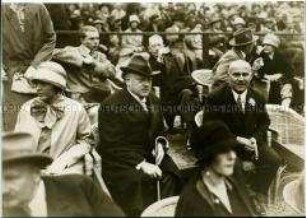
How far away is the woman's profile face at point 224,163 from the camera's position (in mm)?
2660

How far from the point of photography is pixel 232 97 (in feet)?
9.59

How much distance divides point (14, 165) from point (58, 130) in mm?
341

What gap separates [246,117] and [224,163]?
0.38 metres

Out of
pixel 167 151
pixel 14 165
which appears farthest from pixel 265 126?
pixel 14 165

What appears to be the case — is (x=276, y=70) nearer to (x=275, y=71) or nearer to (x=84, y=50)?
(x=275, y=71)

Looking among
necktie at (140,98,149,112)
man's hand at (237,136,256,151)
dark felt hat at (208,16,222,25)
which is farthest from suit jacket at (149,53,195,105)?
man's hand at (237,136,256,151)

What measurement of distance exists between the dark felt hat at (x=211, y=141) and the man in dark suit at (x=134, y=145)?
21cm

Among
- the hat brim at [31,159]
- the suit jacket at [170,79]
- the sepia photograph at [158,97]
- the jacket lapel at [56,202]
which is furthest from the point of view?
the suit jacket at [170,79]

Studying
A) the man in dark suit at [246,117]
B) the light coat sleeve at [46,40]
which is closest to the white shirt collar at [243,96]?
the man in dark suit at [246,117]

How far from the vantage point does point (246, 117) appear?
2918mm

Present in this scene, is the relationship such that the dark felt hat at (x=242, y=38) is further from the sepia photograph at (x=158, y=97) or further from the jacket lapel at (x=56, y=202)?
the jacket lapel at (x=56, y=202)

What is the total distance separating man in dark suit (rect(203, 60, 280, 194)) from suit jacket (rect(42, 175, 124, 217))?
0.75 m

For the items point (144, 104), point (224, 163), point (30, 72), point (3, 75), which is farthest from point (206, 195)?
point (3, 75)

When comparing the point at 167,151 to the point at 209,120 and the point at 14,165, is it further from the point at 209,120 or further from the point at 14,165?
the point at 14,165
